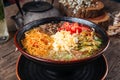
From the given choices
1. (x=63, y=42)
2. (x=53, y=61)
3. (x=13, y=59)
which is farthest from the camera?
(x=13, y=59)

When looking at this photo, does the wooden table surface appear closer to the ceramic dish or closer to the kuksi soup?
the ceramic dish

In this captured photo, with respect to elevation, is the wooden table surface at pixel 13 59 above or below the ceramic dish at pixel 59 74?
below

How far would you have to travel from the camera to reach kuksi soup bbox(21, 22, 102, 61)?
104 centimetres

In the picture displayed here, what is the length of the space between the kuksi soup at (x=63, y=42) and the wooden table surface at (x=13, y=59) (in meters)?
0.20

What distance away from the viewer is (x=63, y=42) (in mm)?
1090

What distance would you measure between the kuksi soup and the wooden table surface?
20 centimetres

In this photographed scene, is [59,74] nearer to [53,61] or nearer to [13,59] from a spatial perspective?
[53,61]

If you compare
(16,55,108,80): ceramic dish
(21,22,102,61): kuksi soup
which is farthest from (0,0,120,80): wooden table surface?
(21,22,102,61): kuksi soup

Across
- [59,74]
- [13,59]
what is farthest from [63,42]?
[13,59]

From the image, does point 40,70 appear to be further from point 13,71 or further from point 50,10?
point 50,10

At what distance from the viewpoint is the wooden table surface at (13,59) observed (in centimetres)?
121

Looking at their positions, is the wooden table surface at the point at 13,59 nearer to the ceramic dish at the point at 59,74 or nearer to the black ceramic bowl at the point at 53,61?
the ceramic dish at the point at 59,74

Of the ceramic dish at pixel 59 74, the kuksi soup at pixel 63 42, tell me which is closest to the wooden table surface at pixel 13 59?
the ceramic dish at pixel 59 74

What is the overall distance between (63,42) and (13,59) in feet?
1.26
